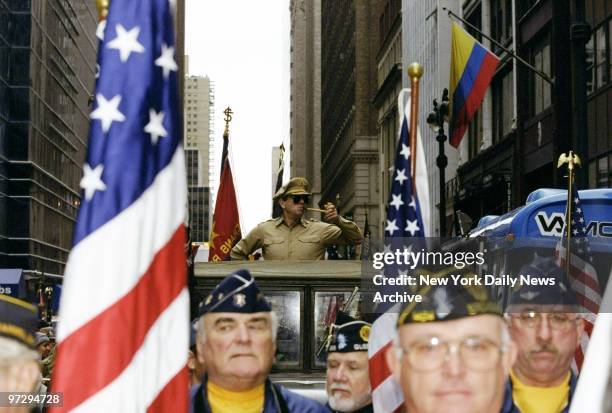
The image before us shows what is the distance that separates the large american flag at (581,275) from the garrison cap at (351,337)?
1.00 metres

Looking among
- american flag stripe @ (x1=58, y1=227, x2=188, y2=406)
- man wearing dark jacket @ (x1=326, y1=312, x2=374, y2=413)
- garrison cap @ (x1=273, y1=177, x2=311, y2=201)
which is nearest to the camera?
american flag stripe @ (x1=58, y1=227, x2=188, y2=406)

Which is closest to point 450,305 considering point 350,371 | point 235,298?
point 235,298

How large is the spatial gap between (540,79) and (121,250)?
111 feet

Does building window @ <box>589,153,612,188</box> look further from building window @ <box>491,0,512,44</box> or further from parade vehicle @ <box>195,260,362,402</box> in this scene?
parade vehicle @ <box>195,260,362,402</box>

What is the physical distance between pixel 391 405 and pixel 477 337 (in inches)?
25.1

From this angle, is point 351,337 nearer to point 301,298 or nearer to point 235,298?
point 235,298

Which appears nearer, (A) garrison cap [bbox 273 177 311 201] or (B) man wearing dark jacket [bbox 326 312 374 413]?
(B) man wearing dark jacket [bbox 326 312 374 413]

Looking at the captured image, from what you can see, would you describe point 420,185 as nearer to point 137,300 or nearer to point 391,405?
point 391,405

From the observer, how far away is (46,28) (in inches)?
3155

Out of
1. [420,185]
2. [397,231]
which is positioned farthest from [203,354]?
[420,185]

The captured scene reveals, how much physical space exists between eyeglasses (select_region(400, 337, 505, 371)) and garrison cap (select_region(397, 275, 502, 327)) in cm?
12

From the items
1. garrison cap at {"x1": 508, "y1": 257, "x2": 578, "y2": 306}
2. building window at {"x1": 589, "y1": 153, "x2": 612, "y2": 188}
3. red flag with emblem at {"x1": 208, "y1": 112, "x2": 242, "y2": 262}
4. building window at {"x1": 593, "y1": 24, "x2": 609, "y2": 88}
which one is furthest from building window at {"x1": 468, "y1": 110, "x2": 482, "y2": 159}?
garrison cap at {"x1": 508, "y1": 257, "x2": 578, "y2": 306}

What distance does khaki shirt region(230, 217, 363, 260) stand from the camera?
9.03 metres

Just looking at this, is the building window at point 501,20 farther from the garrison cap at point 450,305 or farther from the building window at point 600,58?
the garrison cap at point 450,305
